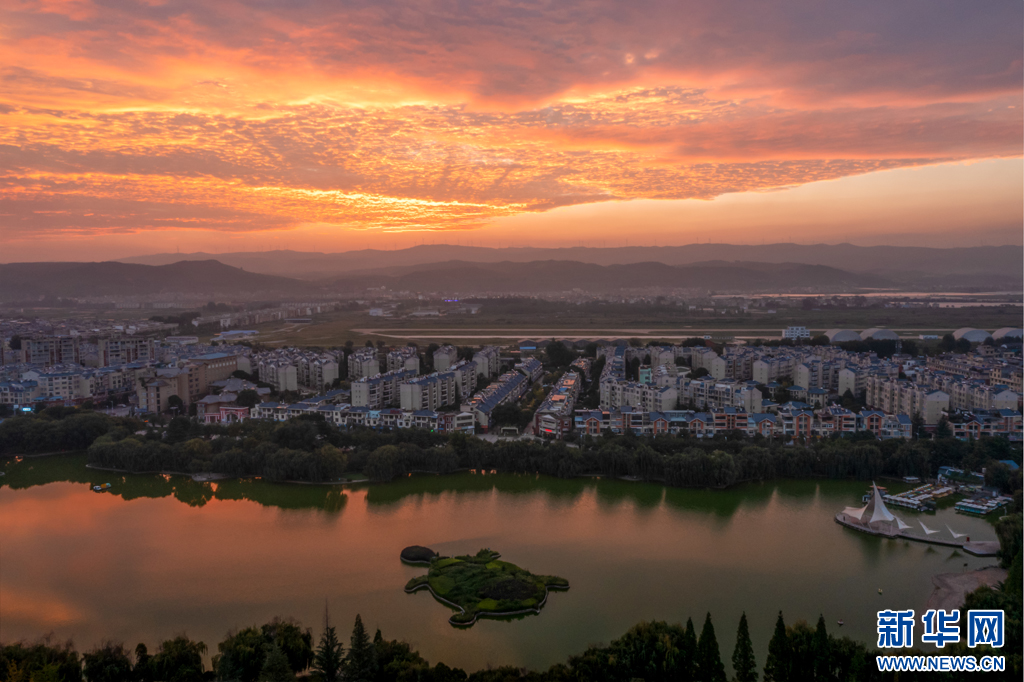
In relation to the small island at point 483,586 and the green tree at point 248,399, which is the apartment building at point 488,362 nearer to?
the green tree at point 248,399

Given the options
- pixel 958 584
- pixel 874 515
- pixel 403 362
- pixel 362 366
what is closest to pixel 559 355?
pixel 403 362

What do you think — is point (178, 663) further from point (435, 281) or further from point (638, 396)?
point (435, 281)

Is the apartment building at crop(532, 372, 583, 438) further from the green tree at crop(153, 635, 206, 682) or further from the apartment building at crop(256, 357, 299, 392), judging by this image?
the green tree at crop(153, 635, 206, 682)

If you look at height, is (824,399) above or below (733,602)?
above

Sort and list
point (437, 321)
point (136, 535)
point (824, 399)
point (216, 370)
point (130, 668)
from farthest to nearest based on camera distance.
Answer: point (437, 321) → point (216, 370) → point (824, 399) → point (136, 535) → point (130, 668)

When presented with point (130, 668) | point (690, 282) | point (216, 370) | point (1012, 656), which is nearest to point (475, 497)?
point (130, 668)

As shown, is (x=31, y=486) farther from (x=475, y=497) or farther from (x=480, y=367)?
(x=480, y=367)

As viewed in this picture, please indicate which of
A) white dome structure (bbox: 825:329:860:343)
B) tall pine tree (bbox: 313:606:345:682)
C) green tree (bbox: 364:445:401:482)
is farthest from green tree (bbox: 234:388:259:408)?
white dome structure (bbox: 825:329:860:343)
